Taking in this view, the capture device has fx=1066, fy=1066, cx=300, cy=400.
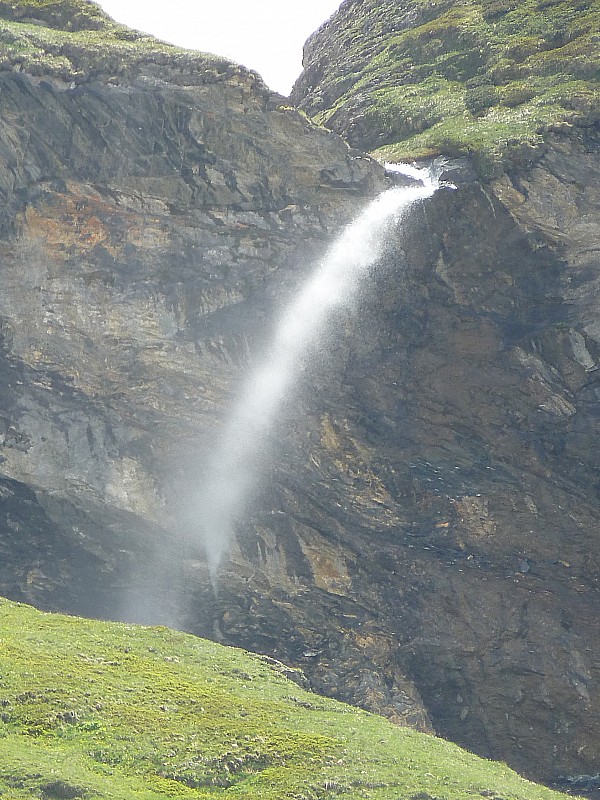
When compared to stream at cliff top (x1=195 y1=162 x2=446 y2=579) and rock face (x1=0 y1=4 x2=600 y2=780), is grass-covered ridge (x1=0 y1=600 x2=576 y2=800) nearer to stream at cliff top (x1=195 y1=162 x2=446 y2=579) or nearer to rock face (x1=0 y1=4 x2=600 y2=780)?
rock face (x1=0 y1=4 x2=600 y2=780)

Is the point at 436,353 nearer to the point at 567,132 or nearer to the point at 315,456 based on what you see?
the point at 315,456

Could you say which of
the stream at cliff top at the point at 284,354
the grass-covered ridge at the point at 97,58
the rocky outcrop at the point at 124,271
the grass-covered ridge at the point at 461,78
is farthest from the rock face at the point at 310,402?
the grass-covered ridge at the point at 461,78

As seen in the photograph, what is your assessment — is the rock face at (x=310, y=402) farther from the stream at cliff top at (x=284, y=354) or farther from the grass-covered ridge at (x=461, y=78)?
the grass-covered ridge at (x=461, y=78)

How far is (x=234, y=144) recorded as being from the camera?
4694 cm

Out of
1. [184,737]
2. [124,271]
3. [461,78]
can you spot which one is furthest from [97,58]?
[184,737]

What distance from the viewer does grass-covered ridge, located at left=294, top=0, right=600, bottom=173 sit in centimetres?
5041

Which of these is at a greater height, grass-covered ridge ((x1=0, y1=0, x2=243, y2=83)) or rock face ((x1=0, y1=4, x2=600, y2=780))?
grass-covered ridge ((x1=0, y1=0, x2=243, y2=83))

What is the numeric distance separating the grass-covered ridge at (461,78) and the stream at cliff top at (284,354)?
4.46m

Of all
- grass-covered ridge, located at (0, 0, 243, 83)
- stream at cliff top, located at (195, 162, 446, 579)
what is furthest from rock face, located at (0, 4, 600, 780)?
stream at cliff top, located at (195, 162, 446, 579)

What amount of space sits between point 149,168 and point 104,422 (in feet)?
36.5

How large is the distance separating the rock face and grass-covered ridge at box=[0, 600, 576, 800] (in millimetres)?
7397

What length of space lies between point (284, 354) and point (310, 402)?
245cm

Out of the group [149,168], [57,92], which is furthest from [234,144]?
[57,92]

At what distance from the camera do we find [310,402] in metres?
47.3
